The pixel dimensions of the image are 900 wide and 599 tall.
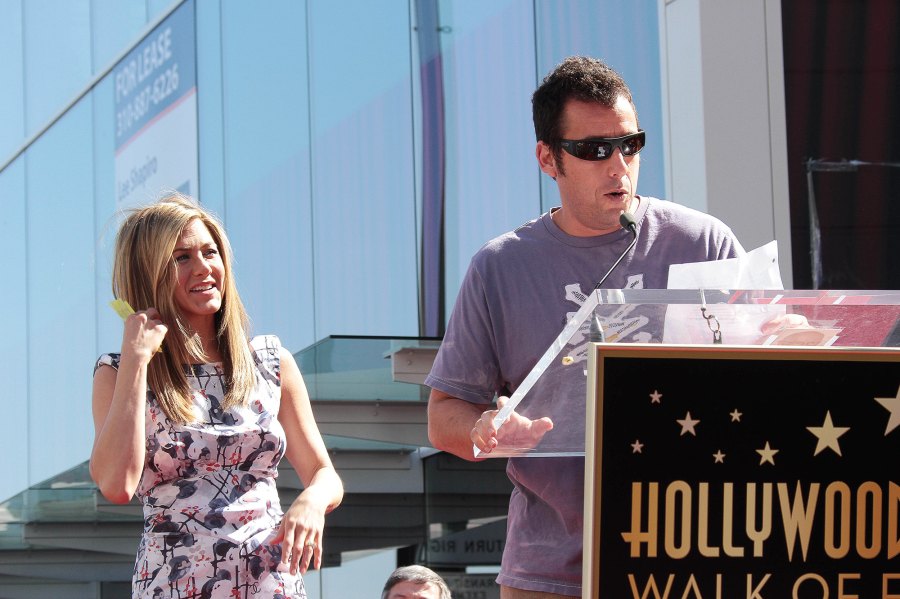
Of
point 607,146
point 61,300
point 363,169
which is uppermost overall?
point 363,169

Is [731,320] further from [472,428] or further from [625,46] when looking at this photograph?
[625,46]

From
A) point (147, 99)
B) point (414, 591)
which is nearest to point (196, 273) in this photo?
point (414, 591)

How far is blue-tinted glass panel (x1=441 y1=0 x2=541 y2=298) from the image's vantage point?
795 centimetres

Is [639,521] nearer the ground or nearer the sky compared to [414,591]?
nearer the sky

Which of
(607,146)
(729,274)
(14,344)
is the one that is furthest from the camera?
(14,344)

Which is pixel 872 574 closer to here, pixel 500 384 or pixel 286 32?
pixel 500 384

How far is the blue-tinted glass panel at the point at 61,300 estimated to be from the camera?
45.6ft

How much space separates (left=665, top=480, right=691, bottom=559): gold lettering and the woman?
0.98 metres

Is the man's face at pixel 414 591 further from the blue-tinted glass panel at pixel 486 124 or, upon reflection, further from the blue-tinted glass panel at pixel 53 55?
the blue-tinted glass panel at pixel 53 55

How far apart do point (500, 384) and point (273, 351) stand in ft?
1.75

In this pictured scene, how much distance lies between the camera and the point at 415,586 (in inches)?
201

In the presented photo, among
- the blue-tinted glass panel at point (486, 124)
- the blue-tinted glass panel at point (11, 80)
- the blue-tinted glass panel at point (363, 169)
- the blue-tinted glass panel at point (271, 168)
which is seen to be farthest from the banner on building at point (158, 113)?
the blue-tinted glass panel at point (486, 124)

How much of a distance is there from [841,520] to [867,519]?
3 cm

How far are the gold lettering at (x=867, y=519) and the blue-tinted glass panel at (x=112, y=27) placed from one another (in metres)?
13.2
